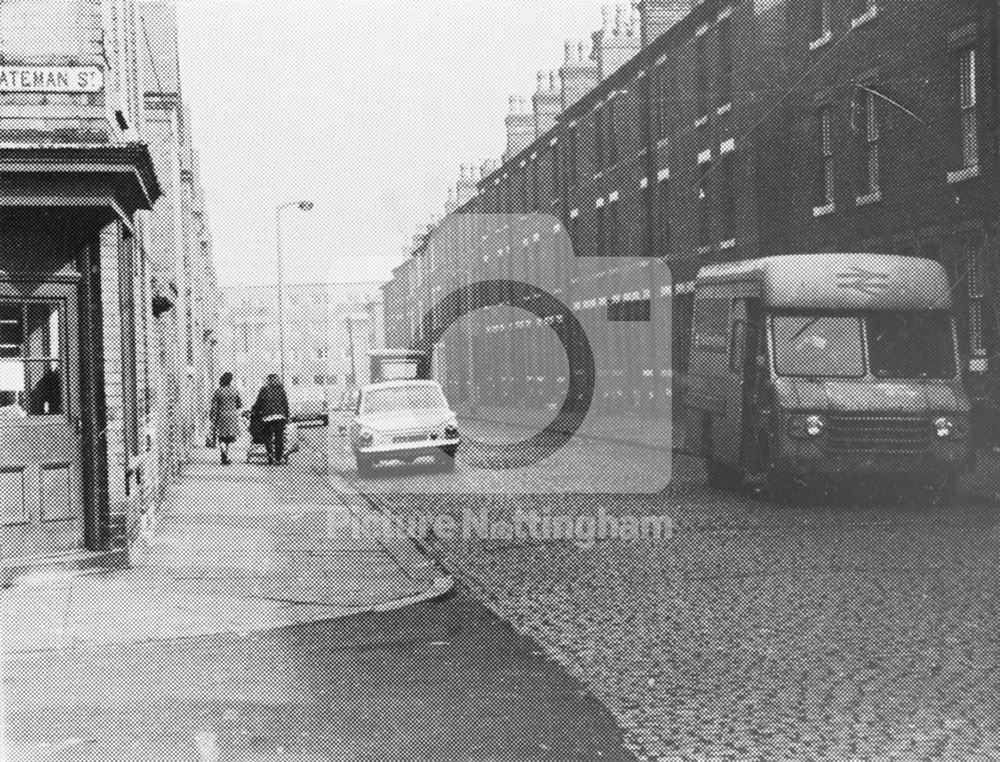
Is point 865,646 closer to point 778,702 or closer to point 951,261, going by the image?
point 778,702

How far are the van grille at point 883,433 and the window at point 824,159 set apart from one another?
46.1 ft

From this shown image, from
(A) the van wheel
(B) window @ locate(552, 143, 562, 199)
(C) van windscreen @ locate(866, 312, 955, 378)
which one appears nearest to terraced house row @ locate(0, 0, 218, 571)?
(C) van windscreen @ locate(866, 312, 955, 378)

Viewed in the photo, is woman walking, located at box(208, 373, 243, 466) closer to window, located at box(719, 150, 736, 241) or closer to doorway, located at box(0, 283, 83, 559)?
window, located at box(719, 150, 736, 241)

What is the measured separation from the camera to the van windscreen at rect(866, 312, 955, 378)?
1631 cm

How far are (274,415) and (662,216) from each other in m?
15.9

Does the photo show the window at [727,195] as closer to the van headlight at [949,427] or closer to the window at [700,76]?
the window at [700,76]

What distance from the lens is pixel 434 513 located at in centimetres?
1720

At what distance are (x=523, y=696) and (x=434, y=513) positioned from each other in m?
10.1

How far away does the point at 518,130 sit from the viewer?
5959cm

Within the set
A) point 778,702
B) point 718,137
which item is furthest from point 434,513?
point 718,137

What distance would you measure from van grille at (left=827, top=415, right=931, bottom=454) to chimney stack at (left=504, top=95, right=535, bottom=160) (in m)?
44.3

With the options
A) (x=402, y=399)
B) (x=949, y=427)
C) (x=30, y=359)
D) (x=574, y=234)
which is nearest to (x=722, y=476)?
(x=949, y=427)

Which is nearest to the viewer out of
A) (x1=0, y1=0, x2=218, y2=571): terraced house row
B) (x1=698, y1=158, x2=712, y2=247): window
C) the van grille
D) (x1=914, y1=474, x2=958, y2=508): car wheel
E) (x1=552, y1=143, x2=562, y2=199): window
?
(x1=0, y1=0, x2=218, y2=571): terraced house row

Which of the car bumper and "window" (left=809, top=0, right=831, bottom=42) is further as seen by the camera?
"window" (left=809, top=0, right=831, bottom=42)
